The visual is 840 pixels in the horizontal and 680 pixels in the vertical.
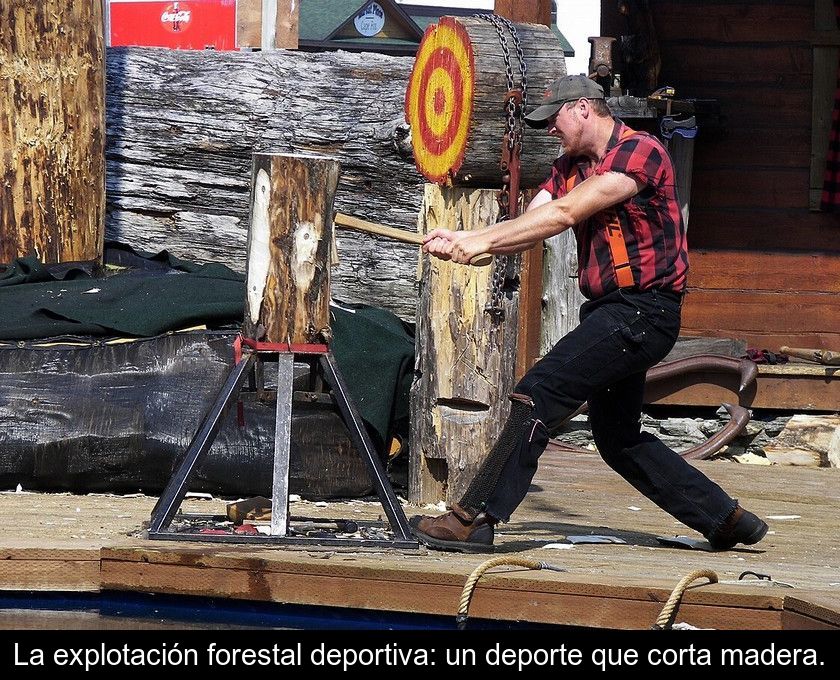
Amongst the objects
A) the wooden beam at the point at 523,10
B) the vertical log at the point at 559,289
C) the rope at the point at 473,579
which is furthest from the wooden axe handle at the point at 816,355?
the rope at the point at 473,579

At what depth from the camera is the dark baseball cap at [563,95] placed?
15.0ft

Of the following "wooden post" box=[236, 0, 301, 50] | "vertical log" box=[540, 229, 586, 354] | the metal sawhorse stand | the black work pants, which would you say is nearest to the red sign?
"wooden post" box=[236, 0, 301, 50]

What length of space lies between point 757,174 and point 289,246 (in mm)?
4896

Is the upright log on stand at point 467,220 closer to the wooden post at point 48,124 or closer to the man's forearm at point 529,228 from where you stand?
the man's forearm at point 529,228

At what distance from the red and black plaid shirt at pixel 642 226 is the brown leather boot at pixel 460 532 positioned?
89 centimetres

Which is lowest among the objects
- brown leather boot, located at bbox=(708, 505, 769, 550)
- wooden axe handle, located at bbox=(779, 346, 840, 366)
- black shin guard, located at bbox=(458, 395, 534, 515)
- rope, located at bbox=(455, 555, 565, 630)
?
wooden axe handle, located at bbox=(779, 346, 840, 366)

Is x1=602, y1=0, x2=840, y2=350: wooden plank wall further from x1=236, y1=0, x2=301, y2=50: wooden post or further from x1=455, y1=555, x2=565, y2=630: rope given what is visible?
x1=455, y1=555, x2=565, y2=630: rope

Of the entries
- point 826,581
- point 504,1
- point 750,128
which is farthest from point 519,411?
point 750,128

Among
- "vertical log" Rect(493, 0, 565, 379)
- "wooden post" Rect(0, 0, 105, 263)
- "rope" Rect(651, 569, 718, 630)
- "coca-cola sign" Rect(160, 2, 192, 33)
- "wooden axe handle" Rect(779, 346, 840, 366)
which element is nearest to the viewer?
"rope" Rect(651, 569, 718, 630)

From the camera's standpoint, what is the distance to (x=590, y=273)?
4609 mm

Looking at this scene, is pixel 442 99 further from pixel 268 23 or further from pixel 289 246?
pixel 268 23

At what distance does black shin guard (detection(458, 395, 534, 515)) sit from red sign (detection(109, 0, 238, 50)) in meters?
9.72

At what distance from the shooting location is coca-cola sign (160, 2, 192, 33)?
15.1m

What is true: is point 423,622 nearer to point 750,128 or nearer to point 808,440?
point 808,440
